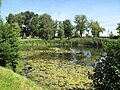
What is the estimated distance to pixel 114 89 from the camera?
1403cm

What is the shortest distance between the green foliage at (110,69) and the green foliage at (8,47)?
17769 millimetres

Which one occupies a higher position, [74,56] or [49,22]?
[49,22]

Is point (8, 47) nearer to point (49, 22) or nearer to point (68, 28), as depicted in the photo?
point (49, 22)

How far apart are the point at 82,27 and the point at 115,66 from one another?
13653cm

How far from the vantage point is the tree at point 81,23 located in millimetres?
149125

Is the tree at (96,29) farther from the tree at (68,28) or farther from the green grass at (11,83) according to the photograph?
the green grass at (11,83)

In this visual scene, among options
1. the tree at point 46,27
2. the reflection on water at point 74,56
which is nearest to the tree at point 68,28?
the tree at point 46,27

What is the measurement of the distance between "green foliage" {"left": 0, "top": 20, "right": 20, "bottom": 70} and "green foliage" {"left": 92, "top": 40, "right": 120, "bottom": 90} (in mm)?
17769

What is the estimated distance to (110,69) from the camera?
579 inches

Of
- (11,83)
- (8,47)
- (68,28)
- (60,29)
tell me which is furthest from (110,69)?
A: (68,28)

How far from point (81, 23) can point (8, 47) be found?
122 meters

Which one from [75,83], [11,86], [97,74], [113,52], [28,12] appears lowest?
[75,83]

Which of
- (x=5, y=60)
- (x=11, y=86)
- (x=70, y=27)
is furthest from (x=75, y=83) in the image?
(x=70, y=27)

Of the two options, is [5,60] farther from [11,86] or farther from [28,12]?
[28,12]
